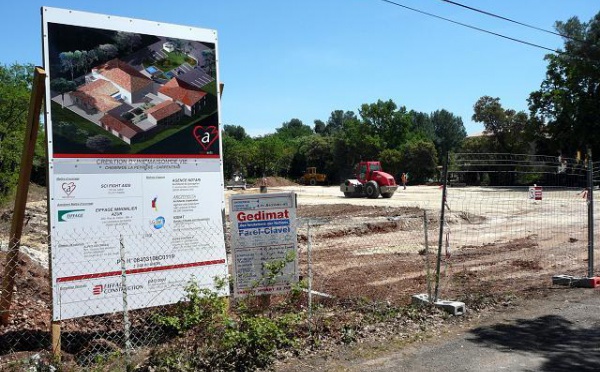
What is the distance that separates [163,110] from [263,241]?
197 centimetres

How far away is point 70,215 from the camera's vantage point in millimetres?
5676

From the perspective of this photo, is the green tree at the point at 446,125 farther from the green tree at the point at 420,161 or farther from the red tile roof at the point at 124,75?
the red tile roof at the point at 124,75

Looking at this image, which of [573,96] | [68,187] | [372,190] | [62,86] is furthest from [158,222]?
[573,96]

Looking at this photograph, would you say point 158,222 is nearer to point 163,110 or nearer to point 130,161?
point 130,161

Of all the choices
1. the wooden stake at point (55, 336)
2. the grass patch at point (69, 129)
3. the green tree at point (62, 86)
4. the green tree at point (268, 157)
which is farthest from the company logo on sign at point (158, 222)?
the green tree at point (268, 157)

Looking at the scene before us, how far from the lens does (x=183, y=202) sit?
6.39m

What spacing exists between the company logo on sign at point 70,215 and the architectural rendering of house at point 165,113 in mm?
1314

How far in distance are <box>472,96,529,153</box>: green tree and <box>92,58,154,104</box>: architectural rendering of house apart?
66.0m

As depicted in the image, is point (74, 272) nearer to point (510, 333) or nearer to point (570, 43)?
point (510, 333)

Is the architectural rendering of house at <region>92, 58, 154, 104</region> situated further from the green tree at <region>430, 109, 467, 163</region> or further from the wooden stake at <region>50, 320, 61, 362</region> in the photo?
the green tree at <region>430, 109, 467, 163</region>

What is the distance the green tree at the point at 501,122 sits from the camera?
67812 mm

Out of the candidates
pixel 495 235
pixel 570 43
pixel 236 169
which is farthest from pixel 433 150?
pixel 495 235

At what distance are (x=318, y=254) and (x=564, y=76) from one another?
189ft

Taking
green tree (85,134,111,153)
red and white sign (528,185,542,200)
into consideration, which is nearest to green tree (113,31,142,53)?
green tree (85,134,111,153)
